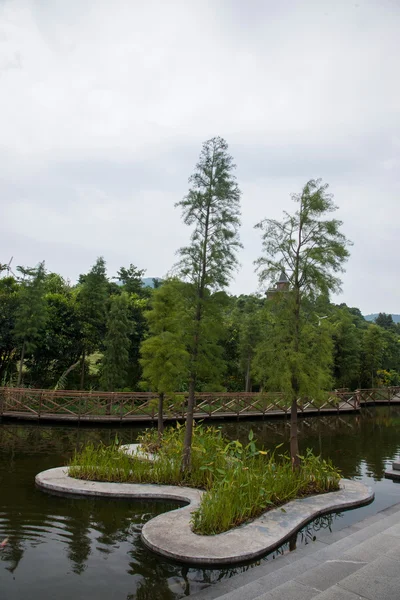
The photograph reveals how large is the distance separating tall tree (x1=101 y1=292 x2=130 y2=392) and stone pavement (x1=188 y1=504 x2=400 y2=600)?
16.9 m

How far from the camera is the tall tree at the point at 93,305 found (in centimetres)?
2333

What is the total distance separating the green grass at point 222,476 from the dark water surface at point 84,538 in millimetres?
825

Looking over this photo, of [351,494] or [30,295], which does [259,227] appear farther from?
[30,295]

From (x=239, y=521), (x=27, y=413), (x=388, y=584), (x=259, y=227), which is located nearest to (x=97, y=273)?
(x=27, y=413)

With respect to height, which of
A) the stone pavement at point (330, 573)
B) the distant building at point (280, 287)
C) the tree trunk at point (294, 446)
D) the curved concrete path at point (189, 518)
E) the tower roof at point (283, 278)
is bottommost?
the curved concrete path at point (189, 518)

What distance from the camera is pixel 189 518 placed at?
21.7ft

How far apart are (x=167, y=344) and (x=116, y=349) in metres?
12.6

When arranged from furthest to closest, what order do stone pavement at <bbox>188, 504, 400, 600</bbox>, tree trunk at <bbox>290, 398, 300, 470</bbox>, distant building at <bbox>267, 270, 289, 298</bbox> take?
distant building at <bbox>267, 270, 289, 298</bbox>
tree trunk at <bbox>290, 398, 300, 470</bbox>
stone pavement at <bbox>188, 504, 400, 600</bbox>

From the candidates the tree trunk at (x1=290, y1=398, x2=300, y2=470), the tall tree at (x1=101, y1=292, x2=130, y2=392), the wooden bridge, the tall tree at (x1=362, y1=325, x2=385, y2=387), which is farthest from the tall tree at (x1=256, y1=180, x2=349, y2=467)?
the tall tree at (x1=362, y1=325, x2=385, y2=387)

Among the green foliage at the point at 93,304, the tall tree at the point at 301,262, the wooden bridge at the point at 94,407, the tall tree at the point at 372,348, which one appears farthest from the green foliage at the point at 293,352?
the tall tree at the point at 372,348

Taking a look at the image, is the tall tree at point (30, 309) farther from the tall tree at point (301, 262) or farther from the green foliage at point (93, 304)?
the tall tree at point (301, 262)

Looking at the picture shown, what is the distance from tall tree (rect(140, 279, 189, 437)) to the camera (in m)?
8.85

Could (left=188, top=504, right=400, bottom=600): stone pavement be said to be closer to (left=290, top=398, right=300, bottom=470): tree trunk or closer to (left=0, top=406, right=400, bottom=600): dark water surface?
(left=0, top=406, right=400, bottom=600): dark water surface

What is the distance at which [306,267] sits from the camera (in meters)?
8.87
